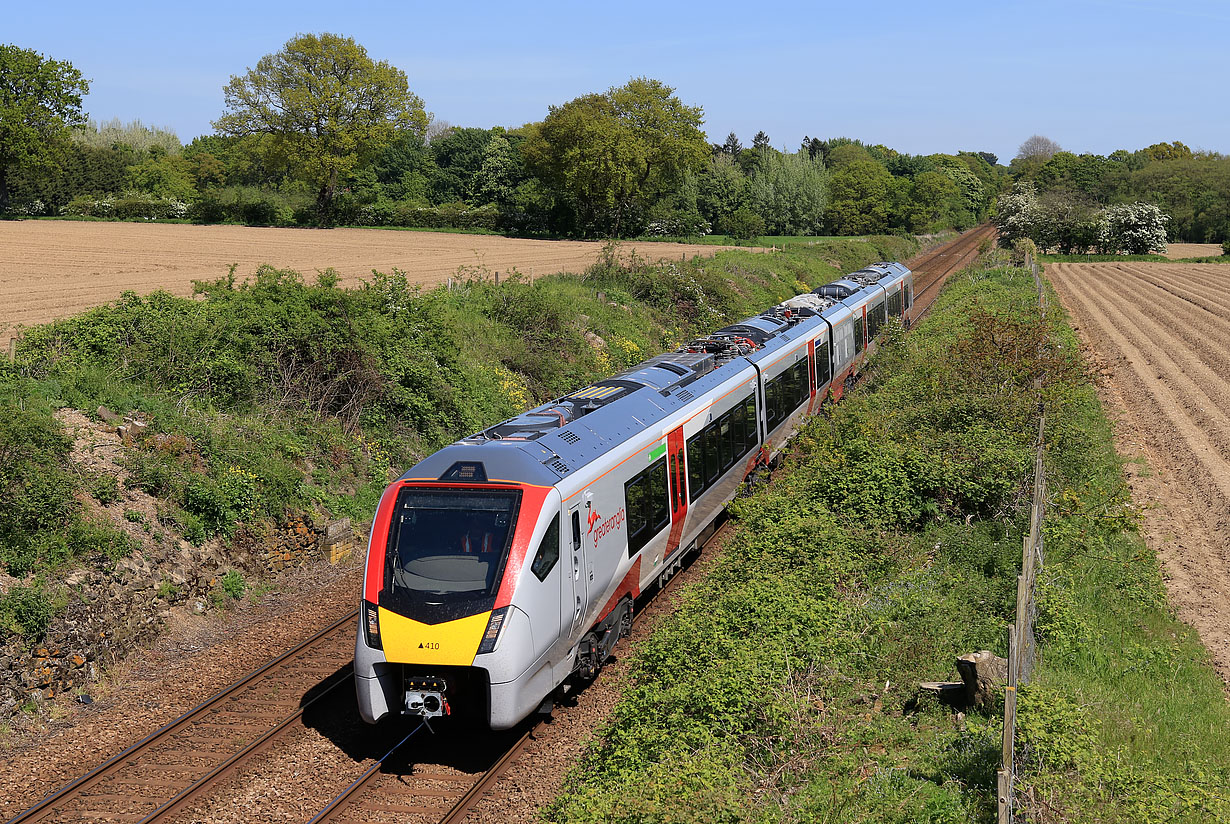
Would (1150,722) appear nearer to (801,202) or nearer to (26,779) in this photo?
(26,779)

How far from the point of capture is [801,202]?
9038 centimetres

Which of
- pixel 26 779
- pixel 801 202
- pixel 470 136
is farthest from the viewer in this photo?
pixel 470 136

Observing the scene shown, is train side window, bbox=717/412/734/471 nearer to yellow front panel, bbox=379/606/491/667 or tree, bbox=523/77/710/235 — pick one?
yellow front panel, bbox=379/606/491/667

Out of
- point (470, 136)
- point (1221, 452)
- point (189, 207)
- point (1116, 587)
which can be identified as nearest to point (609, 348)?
point (1221, 452)

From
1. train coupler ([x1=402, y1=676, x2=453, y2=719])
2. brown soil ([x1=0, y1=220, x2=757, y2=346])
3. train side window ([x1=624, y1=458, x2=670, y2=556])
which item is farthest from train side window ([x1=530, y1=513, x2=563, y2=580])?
brown soil ([x1=0, y1=220, x2=757, y2=346])

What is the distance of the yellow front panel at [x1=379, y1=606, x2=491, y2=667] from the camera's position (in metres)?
9.49

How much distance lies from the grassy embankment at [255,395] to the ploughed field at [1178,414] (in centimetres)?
1394

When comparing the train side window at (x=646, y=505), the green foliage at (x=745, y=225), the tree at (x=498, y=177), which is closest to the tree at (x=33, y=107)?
the tree at (x=498, y=177)

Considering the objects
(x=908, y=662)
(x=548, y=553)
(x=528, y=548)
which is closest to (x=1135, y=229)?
(x=908, y=662)

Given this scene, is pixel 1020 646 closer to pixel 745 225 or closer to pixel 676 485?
pixel 676 485

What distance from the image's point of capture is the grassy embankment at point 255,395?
13148 mm

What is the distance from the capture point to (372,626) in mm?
9836

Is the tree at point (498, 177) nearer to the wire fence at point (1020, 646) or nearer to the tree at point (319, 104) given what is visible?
the tree at point (319, 104)

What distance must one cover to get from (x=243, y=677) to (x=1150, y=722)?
10580mm
